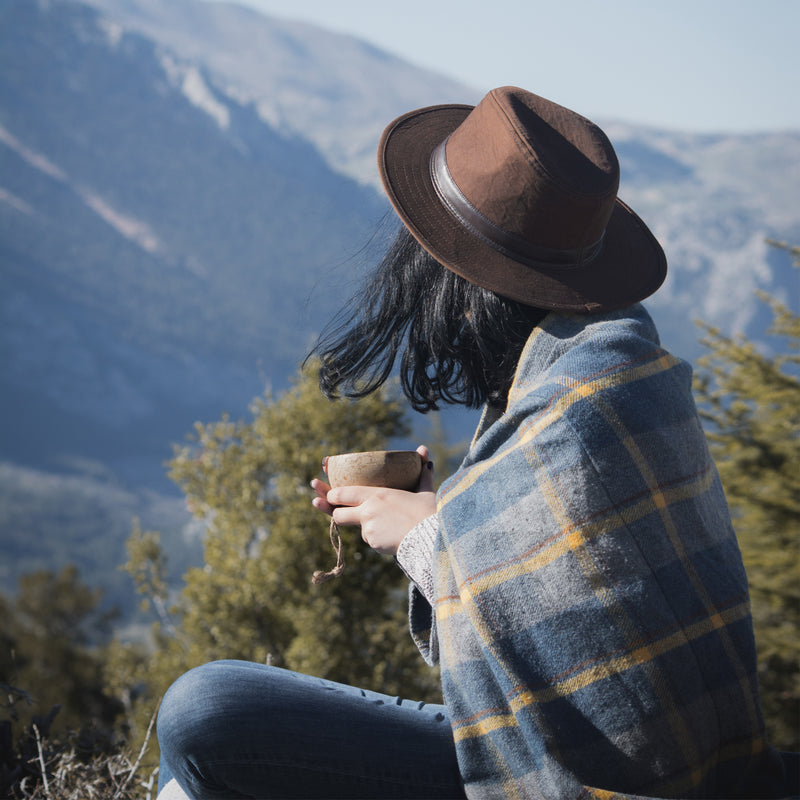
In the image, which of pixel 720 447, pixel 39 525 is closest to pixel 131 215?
pixel 39 525

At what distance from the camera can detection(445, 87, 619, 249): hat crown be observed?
1.20 m

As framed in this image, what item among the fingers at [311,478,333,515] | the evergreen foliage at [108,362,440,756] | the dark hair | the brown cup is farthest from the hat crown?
the evergreen foliage at [108,362,440,756]

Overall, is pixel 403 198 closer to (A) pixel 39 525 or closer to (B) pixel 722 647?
(B) pixel 722 647

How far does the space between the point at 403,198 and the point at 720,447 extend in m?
6.86

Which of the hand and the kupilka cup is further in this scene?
the kupilka cup

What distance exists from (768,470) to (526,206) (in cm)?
685

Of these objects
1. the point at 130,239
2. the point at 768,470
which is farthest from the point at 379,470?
the point at 130,239

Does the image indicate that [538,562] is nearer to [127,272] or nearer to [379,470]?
[379,470]

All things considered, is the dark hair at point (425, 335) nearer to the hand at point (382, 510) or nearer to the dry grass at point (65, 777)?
the hand at point (382, 510)

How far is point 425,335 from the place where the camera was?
1.36 metres

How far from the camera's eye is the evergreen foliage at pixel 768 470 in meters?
6.87

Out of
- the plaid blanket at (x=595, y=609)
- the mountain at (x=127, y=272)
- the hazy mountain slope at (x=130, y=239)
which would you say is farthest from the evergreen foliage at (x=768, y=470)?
the hazy mountain slope at (x=130, y=239)

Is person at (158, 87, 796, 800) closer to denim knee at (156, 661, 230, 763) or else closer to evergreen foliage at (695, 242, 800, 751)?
denim knee at (156, 661, 230, 763)

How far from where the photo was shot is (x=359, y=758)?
1146mm
